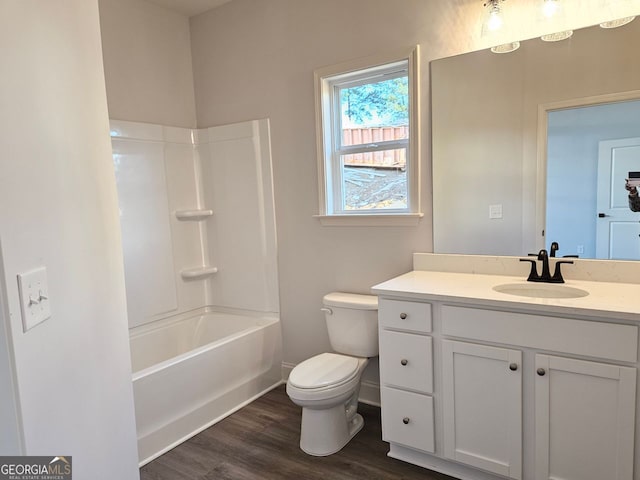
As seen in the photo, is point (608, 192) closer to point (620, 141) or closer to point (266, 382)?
point (620, 141)

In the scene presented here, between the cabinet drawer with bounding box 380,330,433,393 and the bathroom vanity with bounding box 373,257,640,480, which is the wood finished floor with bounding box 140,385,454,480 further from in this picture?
the cabinet drawer with bounding box 380,330,433,393

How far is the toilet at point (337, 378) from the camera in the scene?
211 centimetres

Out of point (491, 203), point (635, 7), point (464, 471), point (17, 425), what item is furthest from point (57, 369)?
point (635, 7)

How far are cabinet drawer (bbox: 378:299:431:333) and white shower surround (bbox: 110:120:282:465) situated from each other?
1.11m

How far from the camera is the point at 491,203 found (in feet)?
7.22

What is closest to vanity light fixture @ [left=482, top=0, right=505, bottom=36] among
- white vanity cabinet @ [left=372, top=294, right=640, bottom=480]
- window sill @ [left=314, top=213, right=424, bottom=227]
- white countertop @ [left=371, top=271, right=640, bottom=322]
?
window sill @ [left=314, top=213, right=424, bottom=227]

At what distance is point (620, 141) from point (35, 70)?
2.16 meters

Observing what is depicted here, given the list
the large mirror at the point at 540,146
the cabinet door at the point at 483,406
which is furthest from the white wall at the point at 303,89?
the cabinet door at the point at 483,406

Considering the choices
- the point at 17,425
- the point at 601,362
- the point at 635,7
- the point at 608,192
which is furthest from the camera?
the point at 608,192

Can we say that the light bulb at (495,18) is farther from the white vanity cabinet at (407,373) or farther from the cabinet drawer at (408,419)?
the cabinet drawer at (408,419)

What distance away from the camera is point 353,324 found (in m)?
2.43

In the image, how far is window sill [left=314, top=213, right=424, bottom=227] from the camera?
2.41m

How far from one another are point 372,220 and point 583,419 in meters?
1.41
